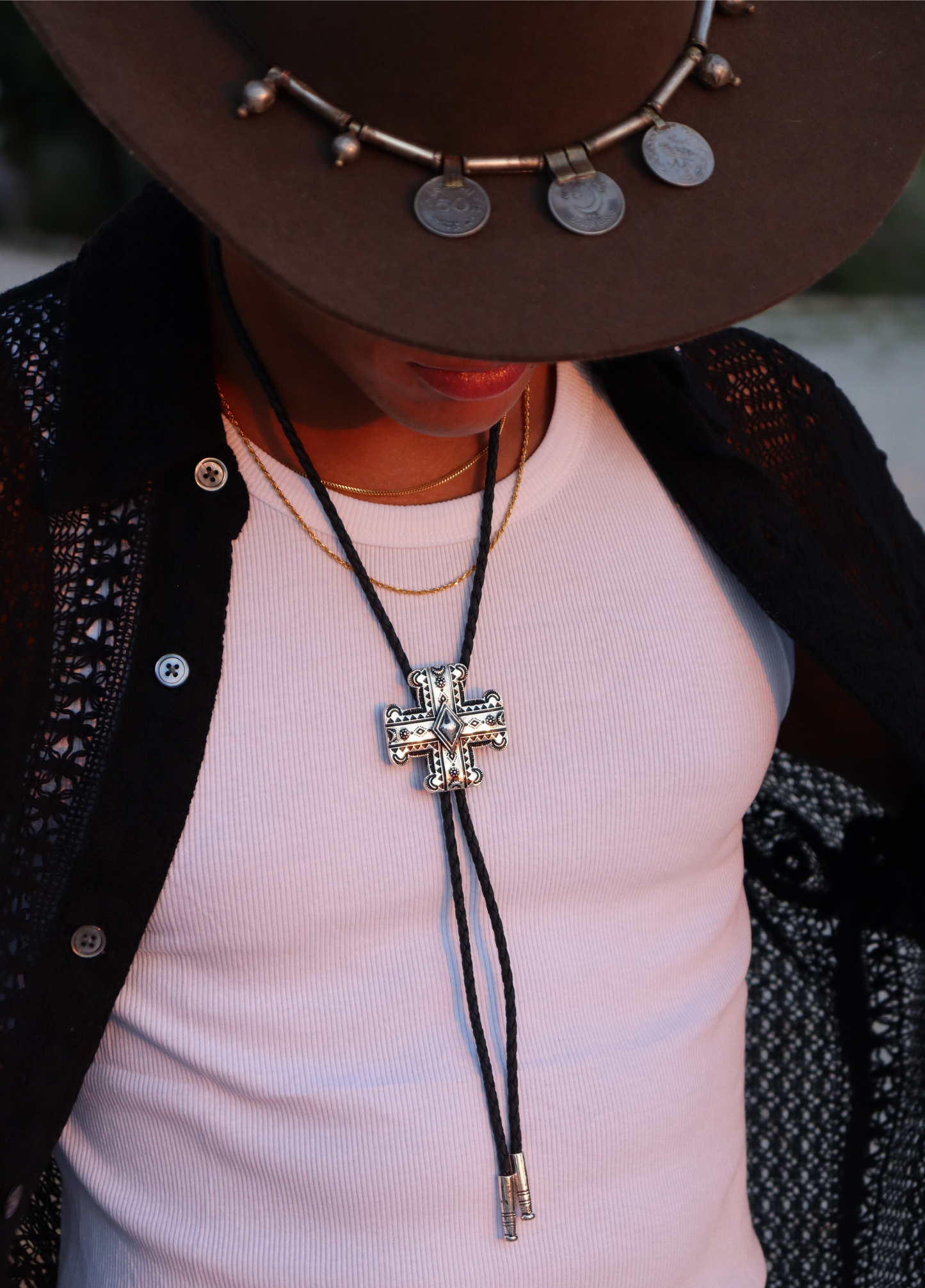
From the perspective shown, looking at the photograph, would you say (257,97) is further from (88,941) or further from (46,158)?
(46,158)

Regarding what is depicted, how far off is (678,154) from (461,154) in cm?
18

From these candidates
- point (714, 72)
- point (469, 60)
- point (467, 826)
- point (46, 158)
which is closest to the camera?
point (469, 60)

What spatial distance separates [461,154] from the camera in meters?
0.97

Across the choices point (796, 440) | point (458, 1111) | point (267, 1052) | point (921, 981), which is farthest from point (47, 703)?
point (921, 981)

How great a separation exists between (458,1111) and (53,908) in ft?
1.41

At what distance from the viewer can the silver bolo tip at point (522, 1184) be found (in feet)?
4.08

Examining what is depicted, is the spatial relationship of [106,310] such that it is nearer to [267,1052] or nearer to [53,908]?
[53,908]

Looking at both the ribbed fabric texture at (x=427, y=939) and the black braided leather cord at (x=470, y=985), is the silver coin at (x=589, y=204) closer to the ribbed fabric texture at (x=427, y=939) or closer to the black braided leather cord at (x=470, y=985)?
the ribbed fabric texture at (x=427, y=939)

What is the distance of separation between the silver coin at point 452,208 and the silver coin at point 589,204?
55 millimetres

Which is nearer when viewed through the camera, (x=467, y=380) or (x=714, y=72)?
(x=714, y=72)

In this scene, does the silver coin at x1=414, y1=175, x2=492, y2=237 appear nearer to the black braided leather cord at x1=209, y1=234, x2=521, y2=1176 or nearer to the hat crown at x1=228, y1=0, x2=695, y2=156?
the hat crown at x1=228, y1=0, x2=695, y2=156

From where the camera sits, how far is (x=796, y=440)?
1.54 meters

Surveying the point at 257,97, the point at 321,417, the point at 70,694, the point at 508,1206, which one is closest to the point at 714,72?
the point at 257,97

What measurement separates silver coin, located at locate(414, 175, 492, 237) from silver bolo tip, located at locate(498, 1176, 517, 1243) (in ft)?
2.85
